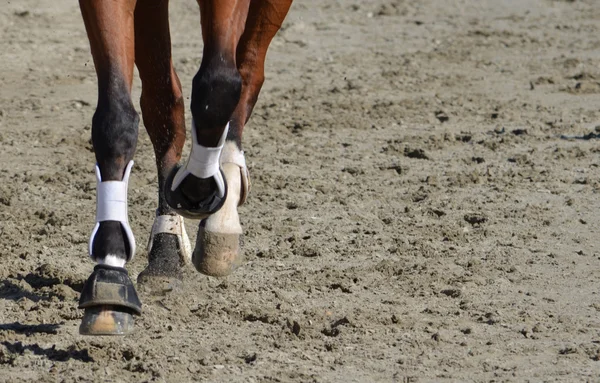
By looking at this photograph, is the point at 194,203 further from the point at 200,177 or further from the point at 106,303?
the point at 106,303

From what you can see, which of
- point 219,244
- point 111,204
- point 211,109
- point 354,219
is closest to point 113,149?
point 111,204

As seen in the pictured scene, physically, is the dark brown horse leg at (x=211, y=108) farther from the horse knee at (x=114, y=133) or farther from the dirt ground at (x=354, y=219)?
the dirt ground at (x=354, y=219)

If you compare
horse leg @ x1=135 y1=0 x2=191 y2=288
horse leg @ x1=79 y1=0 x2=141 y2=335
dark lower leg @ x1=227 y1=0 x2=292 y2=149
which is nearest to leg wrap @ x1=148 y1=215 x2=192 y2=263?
horse leg @ x1=135 y1=0 x2=191 y2=288

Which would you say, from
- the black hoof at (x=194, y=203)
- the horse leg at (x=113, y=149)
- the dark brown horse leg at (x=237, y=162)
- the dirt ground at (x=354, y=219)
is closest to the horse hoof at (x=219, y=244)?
the dark brown horse leg at (x=237, y=162)

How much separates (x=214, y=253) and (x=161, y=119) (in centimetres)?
66

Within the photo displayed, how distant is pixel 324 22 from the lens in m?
10.9

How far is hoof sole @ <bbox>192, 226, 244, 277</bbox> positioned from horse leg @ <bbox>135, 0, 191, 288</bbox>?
235 mm

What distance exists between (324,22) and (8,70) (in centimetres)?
335

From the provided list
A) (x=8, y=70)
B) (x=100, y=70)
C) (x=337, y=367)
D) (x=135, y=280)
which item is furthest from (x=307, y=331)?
(x=8, y=70)

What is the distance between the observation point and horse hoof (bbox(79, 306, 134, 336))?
358 centimetres

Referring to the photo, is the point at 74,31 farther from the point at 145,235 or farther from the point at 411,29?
the point at 145,235

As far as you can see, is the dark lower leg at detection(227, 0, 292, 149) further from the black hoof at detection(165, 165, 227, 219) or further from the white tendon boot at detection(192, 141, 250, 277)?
the black hoof at detection(165, 165, 227, 219)

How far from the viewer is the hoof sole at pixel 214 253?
14.0ft

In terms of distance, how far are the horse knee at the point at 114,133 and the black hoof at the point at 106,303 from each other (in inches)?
12.5
